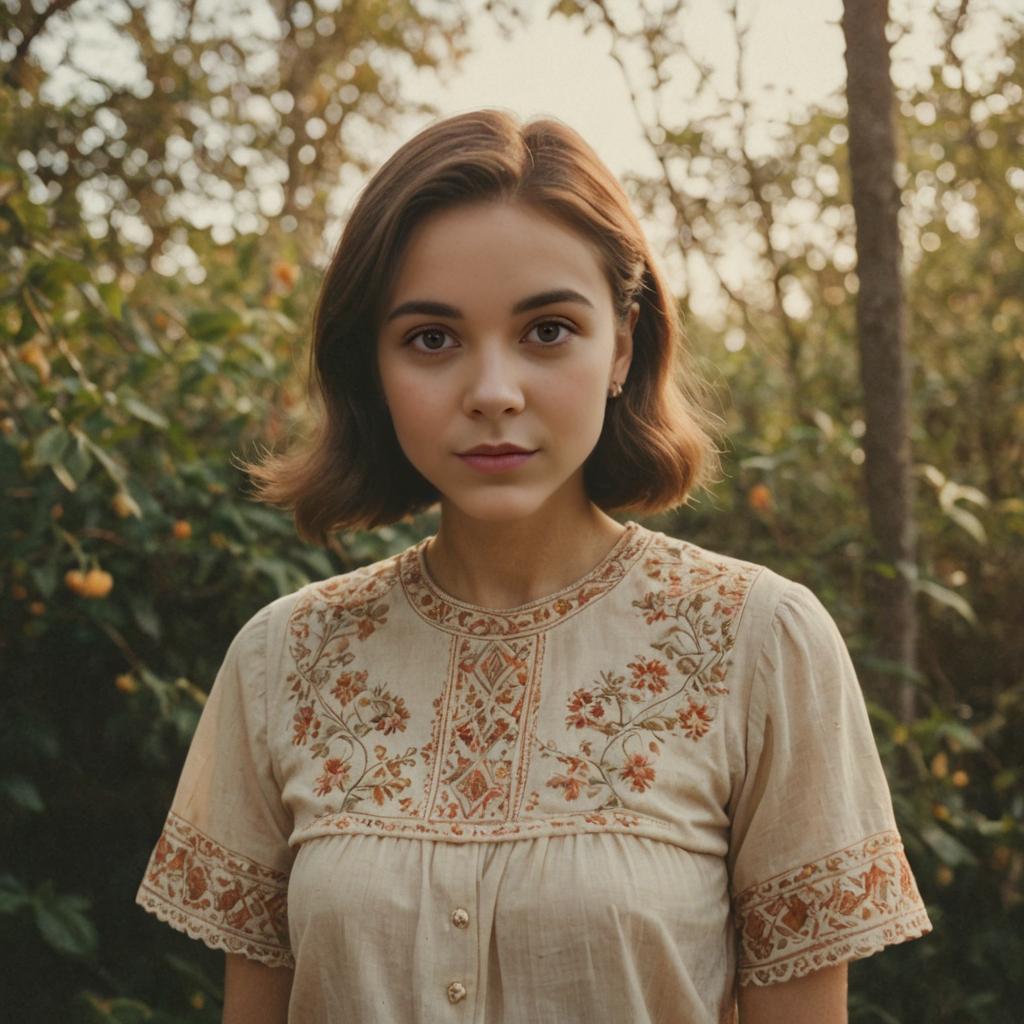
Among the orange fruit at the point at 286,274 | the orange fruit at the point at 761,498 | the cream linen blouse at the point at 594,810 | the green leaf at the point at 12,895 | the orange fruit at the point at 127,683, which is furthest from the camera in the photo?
the orange fruit at the point at 286,274

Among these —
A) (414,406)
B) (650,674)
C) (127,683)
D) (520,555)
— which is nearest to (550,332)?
(414,406)

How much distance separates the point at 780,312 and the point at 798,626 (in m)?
1.81

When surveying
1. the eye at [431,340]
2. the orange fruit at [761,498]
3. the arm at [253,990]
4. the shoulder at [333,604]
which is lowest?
the arm at [253,990]

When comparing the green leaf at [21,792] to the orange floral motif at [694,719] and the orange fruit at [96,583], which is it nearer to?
the orange fruit at [96,583]

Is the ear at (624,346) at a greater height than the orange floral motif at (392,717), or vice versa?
the ear at (624,346)

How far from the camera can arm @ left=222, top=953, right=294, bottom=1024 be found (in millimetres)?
1682

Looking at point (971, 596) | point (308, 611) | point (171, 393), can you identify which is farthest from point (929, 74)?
point (308, 611)

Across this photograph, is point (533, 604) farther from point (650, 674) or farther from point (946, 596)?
point (946, 596)

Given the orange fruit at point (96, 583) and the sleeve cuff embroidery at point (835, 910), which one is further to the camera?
the orange fruit at point (96, 583)

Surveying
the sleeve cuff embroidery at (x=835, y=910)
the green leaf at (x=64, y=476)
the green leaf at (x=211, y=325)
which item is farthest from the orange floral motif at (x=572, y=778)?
the green leaf at (x=211, y=325)

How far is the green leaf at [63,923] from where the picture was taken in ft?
7.00

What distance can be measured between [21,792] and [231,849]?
736mm

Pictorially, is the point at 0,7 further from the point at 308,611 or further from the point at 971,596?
the point at 971,596

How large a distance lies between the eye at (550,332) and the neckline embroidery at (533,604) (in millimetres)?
308
